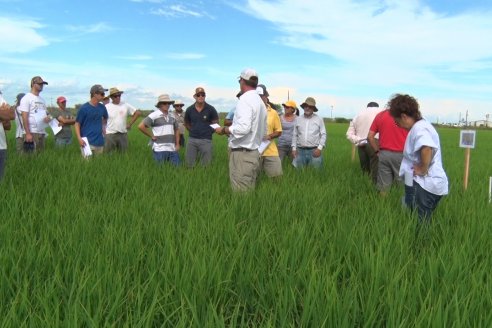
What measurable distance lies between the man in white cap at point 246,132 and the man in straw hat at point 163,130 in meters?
2.19

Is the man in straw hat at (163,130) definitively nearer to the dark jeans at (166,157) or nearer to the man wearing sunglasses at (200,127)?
the dark jeans at (166,157)

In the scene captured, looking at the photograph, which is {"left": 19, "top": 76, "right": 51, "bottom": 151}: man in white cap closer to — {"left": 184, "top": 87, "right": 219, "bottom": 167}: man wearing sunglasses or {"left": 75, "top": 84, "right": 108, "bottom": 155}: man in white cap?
{"left": 75, "top": 84, "right": 108, "bottom": 155}: man in white cap

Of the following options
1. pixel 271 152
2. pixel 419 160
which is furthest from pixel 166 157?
pixel 419 160

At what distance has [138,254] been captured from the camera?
2.57 m

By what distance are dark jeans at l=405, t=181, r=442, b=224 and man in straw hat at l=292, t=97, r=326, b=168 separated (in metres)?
3.34

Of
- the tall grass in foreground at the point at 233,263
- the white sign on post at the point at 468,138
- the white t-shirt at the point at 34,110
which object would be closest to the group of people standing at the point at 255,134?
the white t-shirt at the point at 34,110

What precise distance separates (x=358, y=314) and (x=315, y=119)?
17.3 ft

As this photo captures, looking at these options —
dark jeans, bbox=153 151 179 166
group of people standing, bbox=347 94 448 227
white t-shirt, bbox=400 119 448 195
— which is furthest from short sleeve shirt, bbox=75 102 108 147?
white t-shirt, bbox=400 119 448 195

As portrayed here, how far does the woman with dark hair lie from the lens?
134 inches

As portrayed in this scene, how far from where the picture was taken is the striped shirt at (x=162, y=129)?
6.80 metres

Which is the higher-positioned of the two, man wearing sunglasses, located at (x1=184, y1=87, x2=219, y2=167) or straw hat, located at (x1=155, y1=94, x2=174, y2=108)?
straw hat, located at (x1=155, y1=94, x2=174, y2=108)

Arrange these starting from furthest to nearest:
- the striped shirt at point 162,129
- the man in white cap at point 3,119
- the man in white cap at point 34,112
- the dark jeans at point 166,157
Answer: the dark jeans at point 166,157, the striped shirt at point 162,129, the man in white cap at point 34,112, the man in white cap at point 3,119

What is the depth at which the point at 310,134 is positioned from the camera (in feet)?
22.9

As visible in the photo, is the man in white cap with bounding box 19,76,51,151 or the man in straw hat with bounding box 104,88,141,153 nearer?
the man in white cap with bounding box 19,76,51,151
